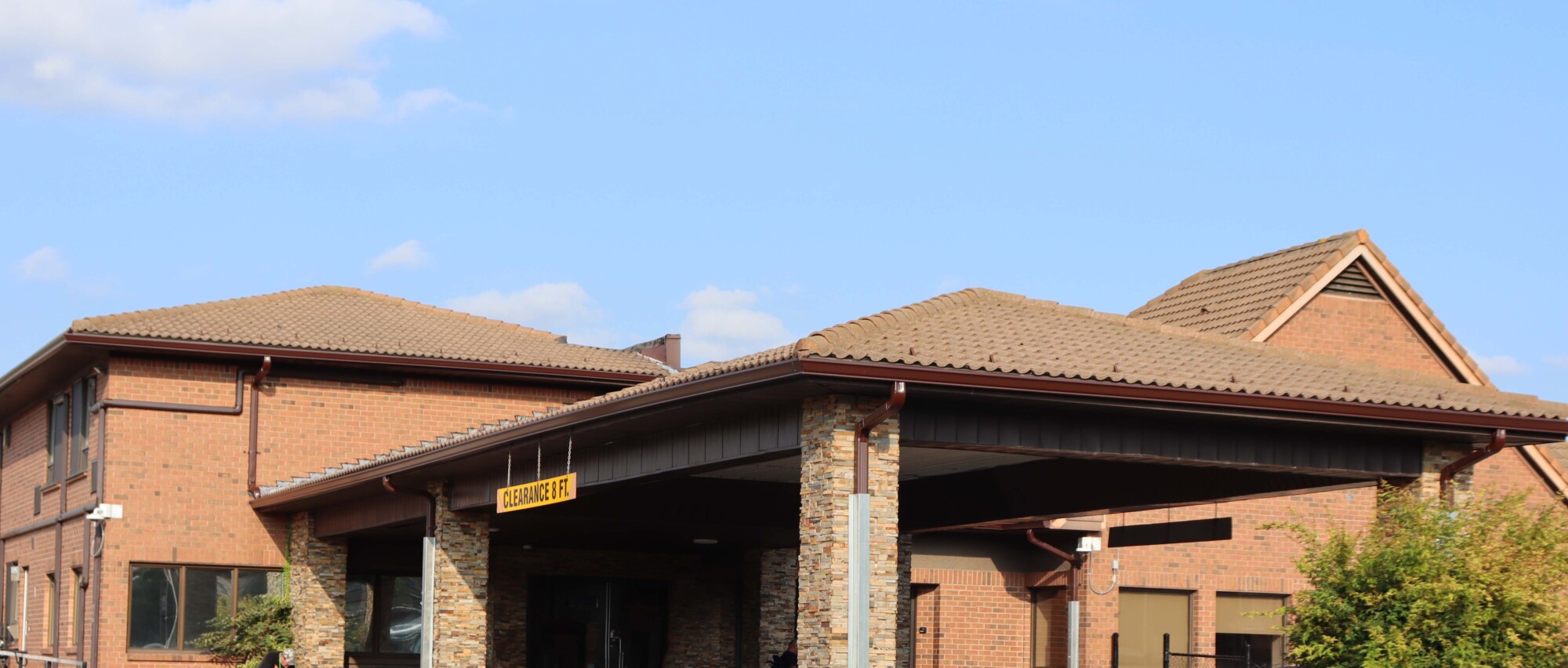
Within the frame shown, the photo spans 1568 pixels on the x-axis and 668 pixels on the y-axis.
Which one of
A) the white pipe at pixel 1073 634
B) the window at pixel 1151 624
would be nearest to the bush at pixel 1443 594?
the white pipe at pixel 1073 634

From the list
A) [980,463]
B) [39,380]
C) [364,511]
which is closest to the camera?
[980,463]

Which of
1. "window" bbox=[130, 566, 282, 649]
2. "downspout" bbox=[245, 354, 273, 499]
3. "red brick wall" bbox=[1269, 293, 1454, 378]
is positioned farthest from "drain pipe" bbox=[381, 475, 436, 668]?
"red brick wall" bbox=[1269, 293, 1454, 378]

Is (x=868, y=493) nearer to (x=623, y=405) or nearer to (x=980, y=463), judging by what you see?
(x=623, y=405)

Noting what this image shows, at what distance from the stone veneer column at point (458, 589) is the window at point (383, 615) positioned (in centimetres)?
727

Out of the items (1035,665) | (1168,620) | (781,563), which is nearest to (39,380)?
(781,563)

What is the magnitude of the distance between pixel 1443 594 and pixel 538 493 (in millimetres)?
8879

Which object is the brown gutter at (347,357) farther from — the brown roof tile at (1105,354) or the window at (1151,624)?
the brown roof tile at (1105,354)

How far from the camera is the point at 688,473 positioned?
55.7 ft

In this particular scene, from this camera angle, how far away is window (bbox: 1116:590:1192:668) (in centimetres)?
2662

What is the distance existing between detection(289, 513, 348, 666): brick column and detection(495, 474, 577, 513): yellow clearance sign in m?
7.79

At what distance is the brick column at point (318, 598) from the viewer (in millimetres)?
25500

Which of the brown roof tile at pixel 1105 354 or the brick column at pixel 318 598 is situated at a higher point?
the brown roof tile at pixel 1105 354

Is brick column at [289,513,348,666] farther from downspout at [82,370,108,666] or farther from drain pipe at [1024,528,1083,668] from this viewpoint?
drain pipe at [1024,528,1083,668]

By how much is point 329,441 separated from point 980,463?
1209cm
